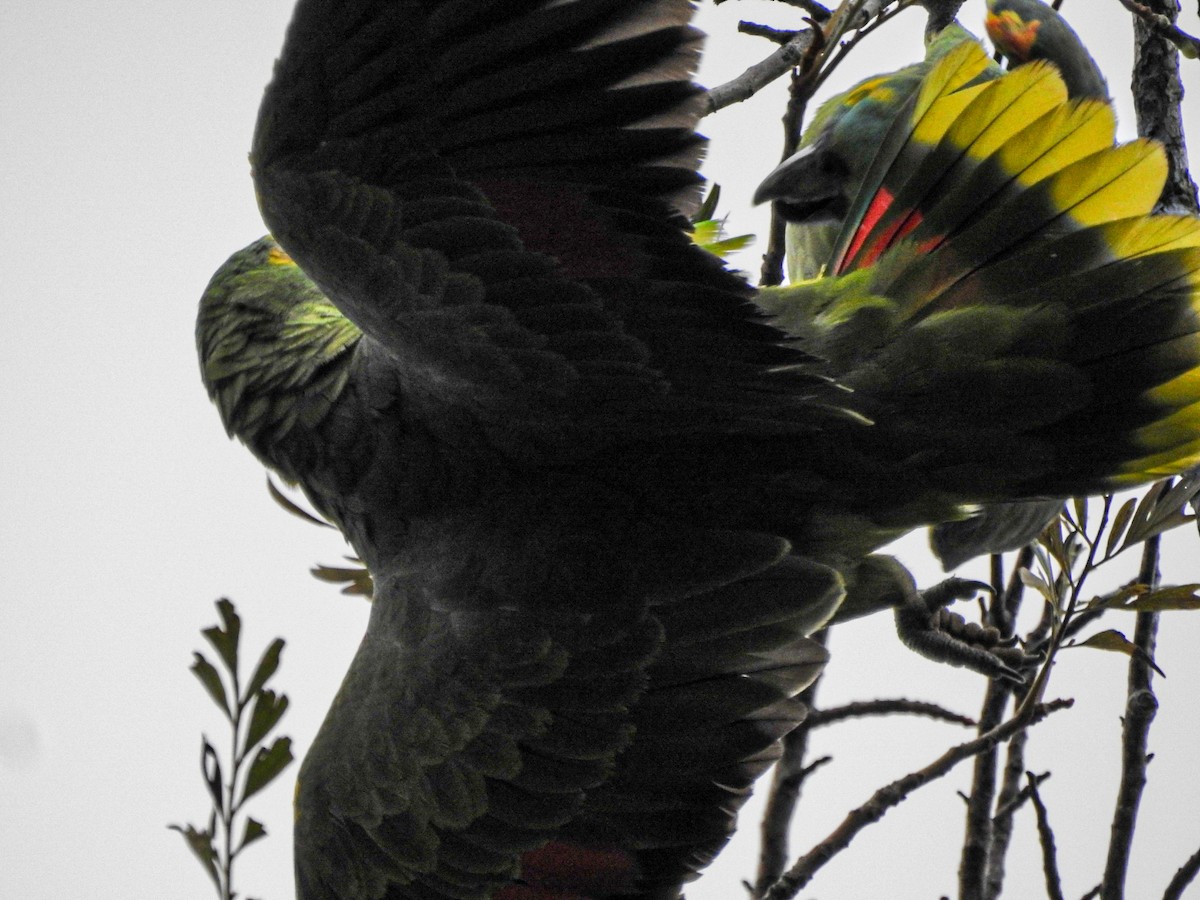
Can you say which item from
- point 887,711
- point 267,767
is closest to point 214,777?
point 267,767

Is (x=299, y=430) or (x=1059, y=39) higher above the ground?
(x=1059, y=39)

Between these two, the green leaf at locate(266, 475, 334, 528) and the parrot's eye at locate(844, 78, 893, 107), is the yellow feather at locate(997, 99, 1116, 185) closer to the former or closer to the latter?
the parrot's eye at locate(844, 78, 893, 107)

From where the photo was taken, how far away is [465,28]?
1.29 meters

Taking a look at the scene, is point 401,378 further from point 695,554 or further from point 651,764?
point 651,764

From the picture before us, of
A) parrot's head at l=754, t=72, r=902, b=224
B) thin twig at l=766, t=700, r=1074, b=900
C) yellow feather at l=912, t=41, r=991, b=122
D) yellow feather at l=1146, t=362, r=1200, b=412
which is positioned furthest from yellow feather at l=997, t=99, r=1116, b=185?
thin twig at l=766, t=700, r=1074, b=900

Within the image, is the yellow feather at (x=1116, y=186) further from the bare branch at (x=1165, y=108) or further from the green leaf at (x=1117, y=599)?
the green leaf at (x=1117, y=599)

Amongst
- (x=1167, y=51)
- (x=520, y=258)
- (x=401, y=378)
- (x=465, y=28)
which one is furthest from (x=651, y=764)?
(x=1167, y=51)

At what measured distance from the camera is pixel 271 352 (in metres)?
1.82

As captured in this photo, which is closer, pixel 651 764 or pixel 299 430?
pixel 651 764

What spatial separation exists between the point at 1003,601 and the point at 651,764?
65cm

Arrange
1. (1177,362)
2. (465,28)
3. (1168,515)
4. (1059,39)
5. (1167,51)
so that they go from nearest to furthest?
(465,28) < (1177,362) < (1168,515) < (1167,51) < (1059,39)

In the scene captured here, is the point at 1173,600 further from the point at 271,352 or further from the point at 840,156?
the point at 271,352

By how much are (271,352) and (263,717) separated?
51 centimetres

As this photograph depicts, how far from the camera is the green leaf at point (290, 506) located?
78.0 inches
